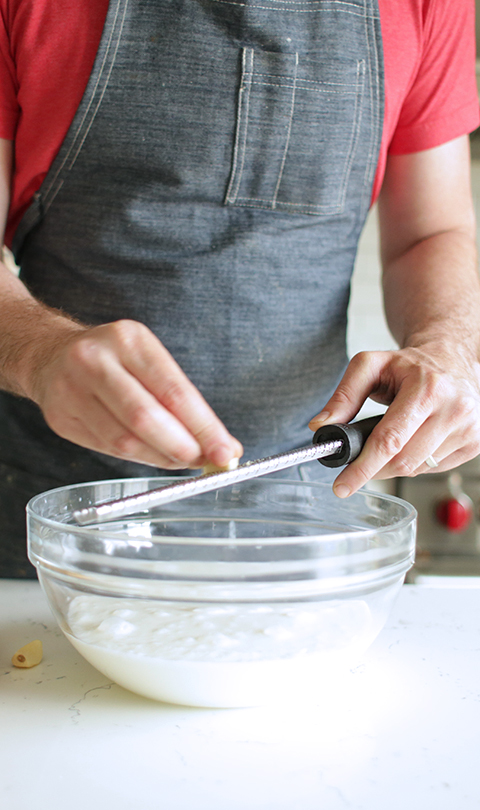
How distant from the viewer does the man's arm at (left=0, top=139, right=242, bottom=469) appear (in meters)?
0.54

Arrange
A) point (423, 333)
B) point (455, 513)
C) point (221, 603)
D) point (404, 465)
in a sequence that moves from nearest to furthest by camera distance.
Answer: point (221, 603), point (404, 465), point (423, 333), point (455, 513)

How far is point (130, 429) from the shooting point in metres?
0.56

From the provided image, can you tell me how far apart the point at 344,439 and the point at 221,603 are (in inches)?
8.3

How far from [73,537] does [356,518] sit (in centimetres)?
33

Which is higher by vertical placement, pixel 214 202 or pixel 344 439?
pixel 214 202

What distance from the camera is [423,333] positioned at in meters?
0.88

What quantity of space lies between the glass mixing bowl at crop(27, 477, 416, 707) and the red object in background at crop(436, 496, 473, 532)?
1541 mm

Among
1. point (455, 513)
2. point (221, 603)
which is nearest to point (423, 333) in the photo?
point (221, 603)

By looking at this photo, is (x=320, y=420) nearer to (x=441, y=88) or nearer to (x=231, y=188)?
(x=231, y=188)

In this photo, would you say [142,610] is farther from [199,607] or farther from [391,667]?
[391,667]

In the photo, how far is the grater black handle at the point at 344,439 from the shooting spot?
64cm

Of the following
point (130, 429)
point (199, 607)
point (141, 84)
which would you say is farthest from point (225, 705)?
point (141, 84)

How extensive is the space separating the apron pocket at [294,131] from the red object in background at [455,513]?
4.25 ft

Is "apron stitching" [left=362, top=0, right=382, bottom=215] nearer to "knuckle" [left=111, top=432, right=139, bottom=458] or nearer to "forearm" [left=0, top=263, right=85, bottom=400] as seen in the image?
"forearm" [left=0, top=263, right=85, bottom=400]
